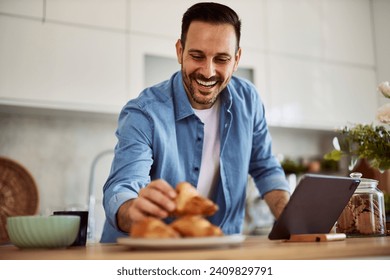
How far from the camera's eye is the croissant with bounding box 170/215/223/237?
0.64 metres

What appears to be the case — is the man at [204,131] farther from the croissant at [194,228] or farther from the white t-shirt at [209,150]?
the croissant at [194,228]

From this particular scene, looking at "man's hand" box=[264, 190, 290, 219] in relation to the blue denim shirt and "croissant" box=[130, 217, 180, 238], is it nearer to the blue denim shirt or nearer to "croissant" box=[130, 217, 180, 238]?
the blue denim shirt

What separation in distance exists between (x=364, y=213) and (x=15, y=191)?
155 cm

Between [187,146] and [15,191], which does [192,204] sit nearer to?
[187,146]

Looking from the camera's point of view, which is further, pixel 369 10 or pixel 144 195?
pixel 369 10

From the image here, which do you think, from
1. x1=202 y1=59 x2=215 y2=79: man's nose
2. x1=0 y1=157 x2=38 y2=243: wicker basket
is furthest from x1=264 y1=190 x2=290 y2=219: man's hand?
x1=0 y1=157 x2=38 y2=243: wicker basket

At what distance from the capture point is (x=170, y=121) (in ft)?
4.20

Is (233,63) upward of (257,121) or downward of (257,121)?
upward

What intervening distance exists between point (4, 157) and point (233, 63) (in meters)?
1.29

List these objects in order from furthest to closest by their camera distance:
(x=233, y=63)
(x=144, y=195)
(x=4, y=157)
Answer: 1. (x=4, y=157)
2. (x=233, y=63)
3. (x=144, y=195)

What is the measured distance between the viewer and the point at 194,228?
64 centimetres

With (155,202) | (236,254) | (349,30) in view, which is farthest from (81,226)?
(349,30)

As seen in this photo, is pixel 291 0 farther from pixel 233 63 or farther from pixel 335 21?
pixel 233 63
